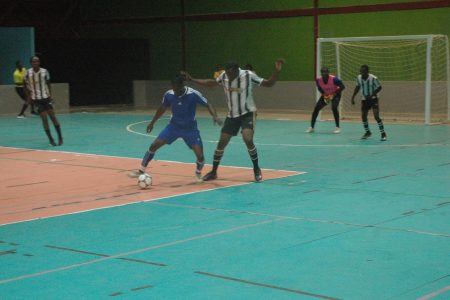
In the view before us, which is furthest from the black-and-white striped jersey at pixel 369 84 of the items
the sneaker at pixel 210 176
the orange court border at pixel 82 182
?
the sneaker at pixel 210 176

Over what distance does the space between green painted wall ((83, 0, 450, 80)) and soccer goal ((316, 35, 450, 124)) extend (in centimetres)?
96

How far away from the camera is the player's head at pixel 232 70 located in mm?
14125

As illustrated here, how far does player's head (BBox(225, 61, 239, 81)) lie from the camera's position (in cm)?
1412

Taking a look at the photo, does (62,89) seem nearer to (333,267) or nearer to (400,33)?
(400,33)

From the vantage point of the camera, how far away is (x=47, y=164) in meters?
17.6

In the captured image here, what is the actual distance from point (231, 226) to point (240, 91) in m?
4.43

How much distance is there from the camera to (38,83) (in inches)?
821

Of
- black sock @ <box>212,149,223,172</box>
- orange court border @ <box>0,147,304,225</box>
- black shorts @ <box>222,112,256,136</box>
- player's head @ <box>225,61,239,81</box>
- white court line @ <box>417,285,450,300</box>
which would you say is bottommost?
orange court border @ <box>0,147,304,225</box>

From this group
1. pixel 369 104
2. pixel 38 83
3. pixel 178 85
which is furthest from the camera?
pixel 369 104

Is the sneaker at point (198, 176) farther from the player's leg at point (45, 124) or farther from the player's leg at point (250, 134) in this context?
the player's leg at point (45, 124)

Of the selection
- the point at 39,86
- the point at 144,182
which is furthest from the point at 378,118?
the point at 144,182

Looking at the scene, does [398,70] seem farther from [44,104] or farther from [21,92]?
[44,104]

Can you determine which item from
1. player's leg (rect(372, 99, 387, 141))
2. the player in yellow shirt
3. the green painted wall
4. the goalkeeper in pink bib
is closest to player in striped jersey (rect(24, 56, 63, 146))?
the goalkeeper in pink bib

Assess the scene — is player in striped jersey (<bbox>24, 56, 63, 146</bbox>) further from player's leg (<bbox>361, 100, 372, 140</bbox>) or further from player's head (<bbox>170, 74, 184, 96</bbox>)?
player's leg (<bbox>361, 100, 372, 140</bbox>)
